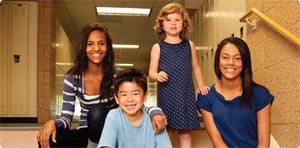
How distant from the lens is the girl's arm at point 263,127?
1700mm

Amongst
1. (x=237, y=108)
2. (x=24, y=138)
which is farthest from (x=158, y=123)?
(x=24, y=138)

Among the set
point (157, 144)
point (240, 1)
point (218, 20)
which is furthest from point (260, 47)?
point (218, 20)

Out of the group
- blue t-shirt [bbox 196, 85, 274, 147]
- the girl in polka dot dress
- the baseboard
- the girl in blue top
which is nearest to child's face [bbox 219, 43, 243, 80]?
the girl in blue top

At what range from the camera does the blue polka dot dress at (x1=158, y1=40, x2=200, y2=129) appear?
203 centimetres

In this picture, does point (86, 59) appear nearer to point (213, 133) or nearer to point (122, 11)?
point (213, 133)

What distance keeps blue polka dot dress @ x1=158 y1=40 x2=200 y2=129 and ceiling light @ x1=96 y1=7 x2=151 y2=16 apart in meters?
4.10

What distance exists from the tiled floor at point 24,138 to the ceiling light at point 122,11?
12.2ft

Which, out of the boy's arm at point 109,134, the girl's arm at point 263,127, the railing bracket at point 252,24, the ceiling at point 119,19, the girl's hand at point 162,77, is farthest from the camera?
the ceiling at point 119,19

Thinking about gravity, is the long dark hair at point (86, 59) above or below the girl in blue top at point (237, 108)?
above

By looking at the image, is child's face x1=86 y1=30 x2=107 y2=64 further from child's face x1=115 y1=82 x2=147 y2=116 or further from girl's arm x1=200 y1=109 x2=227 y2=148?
girl's arm x1=200 y1=109 x2=227 y2=148

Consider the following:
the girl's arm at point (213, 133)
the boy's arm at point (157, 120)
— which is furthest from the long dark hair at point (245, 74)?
the boy's arm at point (157, 120)

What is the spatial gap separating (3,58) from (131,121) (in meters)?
3.85

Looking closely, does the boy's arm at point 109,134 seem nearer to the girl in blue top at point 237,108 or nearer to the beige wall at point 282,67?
the girl in blue top at point 237,108

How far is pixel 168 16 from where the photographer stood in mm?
2057
